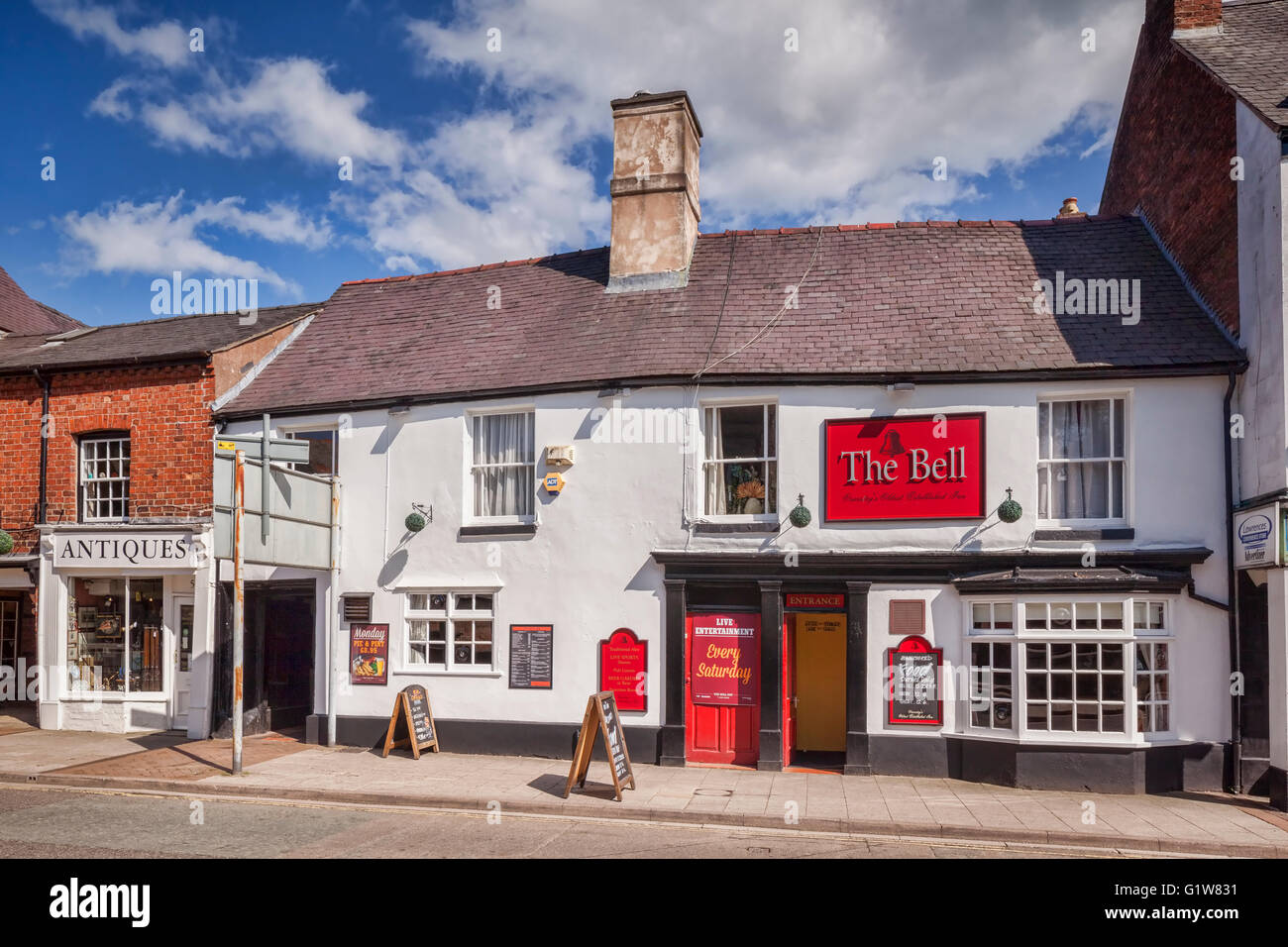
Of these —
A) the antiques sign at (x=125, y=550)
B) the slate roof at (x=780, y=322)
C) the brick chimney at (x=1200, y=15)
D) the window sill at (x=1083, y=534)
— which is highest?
the brick chimney at (x=1200, y=15)

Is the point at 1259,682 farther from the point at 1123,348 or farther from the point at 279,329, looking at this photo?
the point at 279,329

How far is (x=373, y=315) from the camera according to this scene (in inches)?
705

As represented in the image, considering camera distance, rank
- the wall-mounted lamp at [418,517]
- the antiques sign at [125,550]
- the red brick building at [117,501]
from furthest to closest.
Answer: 1. the red brick building at [117,501]
2. the antiques sign at [125,550]
3. the wall-mounted lamp at [418,517]

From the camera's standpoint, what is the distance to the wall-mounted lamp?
1488 centimetres

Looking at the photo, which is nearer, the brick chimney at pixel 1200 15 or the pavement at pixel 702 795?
the pavement at pixel 702 795

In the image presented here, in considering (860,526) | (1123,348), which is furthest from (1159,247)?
(860,526)

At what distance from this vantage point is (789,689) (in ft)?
45.1

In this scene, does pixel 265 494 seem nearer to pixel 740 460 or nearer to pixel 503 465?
pixel 503 465

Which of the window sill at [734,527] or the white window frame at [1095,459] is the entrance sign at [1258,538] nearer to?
the white window frame at [1095,459]

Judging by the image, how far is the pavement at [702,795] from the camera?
1007 cm

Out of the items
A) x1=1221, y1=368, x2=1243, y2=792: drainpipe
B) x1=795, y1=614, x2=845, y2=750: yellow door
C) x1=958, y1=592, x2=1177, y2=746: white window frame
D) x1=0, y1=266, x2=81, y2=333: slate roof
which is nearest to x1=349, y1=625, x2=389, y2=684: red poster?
x1=795, y1=614, x2=845, y2=750: yellow door

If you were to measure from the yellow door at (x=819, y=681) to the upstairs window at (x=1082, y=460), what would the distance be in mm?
3879

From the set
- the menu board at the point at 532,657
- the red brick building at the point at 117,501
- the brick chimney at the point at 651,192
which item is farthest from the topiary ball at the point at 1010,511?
the red brick building at the point at 117,501

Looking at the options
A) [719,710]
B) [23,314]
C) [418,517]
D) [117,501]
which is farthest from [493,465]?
[23,314]
